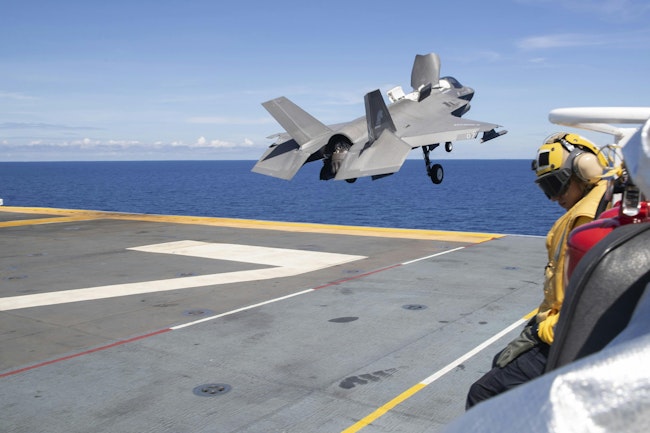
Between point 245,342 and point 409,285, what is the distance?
14.8ft

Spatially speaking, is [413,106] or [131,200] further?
[131,200]

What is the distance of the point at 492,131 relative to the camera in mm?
21188

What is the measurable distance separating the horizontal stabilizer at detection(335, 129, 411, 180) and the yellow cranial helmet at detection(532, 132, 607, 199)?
13.9 meters

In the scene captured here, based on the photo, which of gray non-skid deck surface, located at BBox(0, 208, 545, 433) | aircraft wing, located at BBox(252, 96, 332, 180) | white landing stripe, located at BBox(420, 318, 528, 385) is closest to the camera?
gray non-skid deck surface, located at BBox(0, 208, 545, 433)

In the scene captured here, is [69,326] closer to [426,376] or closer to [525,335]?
[426,376]

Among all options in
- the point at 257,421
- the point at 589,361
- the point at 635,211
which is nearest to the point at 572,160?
the point at 635,211

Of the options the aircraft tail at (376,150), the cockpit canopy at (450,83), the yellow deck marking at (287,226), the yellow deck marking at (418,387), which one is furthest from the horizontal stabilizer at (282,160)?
the yellow deck marking at (418,387)

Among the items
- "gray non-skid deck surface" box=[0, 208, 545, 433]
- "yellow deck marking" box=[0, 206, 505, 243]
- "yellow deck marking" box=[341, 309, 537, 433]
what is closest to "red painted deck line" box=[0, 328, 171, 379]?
"gray non-skid deck surface" box=[0, 208, 545, 433]

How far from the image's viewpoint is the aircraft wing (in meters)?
19.6

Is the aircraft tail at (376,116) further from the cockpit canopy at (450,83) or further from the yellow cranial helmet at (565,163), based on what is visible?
the yellow cranial helmet at (565,163)

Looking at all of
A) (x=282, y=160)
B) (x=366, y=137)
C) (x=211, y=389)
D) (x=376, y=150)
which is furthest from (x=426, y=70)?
(x=211, y=389)

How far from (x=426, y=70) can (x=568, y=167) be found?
21896mm

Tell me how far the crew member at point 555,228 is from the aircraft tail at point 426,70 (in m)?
21.5

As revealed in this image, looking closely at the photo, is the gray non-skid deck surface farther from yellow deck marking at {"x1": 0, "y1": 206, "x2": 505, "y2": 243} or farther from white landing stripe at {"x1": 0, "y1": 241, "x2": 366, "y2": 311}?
yellow deck marking at {"x1": 0, "y1": 206, "x2": 505, "y2": 243}
